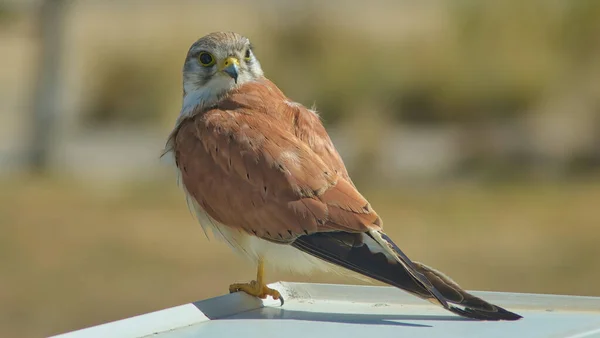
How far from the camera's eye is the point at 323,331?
11.3ft

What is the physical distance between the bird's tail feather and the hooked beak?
905mm

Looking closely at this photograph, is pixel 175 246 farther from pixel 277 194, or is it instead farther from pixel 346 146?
pixel 277 194

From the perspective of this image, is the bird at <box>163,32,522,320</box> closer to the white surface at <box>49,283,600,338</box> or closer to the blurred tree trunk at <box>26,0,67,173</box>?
the white surface at <box>49,283,600,338</box>

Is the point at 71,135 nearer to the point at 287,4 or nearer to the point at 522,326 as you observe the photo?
the point at 287,4

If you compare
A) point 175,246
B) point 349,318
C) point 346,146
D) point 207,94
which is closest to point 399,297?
point 349,318

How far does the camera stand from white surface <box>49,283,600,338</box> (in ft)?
11.1

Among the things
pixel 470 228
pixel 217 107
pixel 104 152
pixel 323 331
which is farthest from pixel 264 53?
pixel 323 331

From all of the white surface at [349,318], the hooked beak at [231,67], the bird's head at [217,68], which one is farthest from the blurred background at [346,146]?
the white surface at [349,318]

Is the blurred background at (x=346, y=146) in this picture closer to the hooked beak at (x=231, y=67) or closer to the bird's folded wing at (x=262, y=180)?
the hooked beak at (x=231, y=67)

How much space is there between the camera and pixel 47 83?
59.6ft

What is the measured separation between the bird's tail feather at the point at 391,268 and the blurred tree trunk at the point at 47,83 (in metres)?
14.4

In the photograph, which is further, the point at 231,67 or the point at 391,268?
the point at 231,67

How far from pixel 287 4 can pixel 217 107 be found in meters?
16.3

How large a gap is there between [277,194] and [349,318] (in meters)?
0.63
